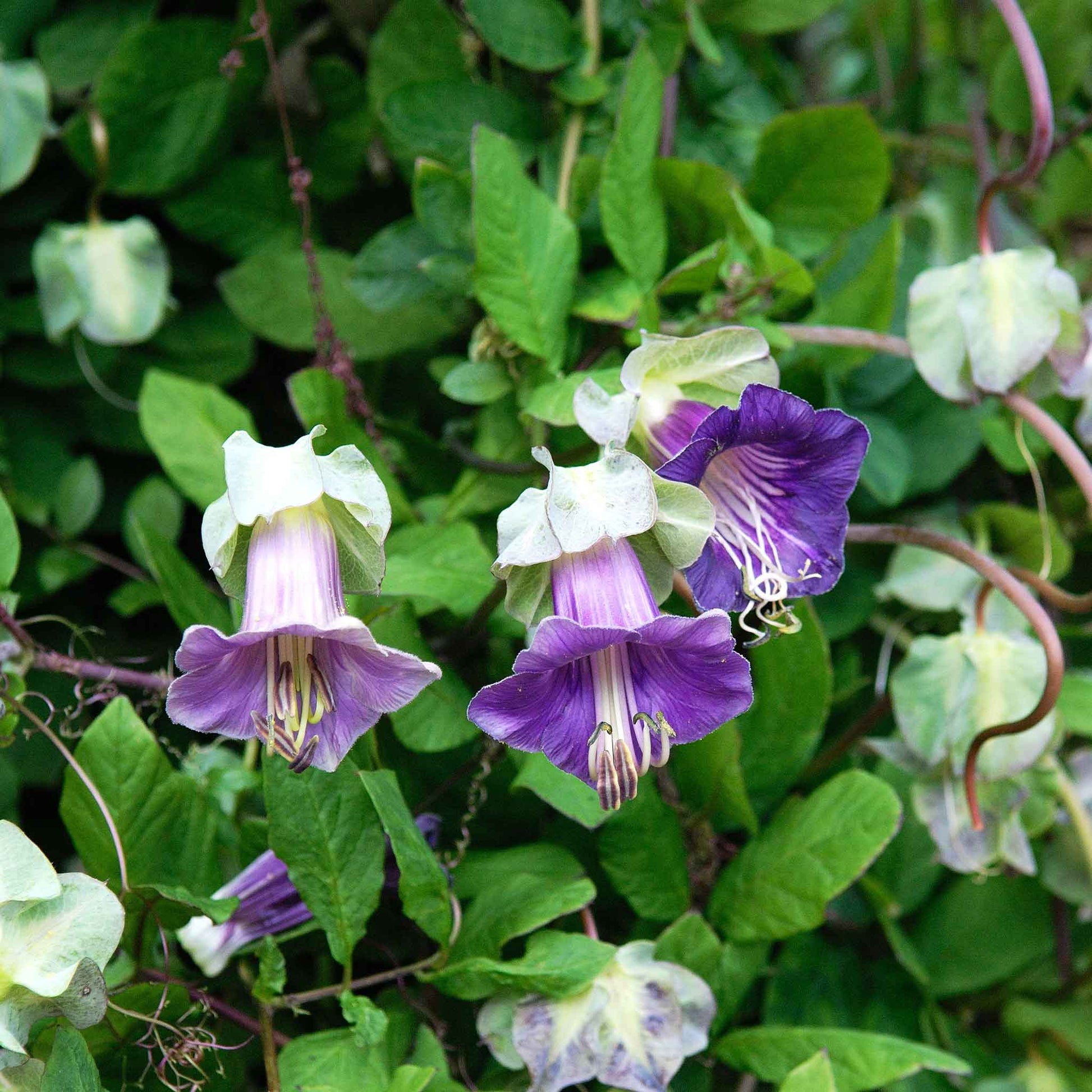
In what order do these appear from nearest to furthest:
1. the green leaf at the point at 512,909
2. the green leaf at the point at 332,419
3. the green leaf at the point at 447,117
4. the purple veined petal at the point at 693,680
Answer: the purple veined petal at the point at 693,680 < the green leaf at the point at 512,909 < the green leaf at the point at 332,419 < the green leaf at the point at 447,117

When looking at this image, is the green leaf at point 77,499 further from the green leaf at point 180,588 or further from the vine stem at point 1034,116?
the vine stem at point 1034,116

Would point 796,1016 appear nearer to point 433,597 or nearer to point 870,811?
point 870,811

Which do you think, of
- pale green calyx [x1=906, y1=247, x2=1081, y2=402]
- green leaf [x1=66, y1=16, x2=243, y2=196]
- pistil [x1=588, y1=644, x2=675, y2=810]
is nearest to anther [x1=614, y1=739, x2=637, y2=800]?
pistil [x1=588, y1=644, x2=675, y2=810]

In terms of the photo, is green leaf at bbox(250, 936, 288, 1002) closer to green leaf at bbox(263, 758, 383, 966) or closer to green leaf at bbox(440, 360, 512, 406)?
green leaf at bbox(263, 758, 383, 966)

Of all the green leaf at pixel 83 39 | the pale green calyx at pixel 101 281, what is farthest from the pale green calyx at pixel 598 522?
the green leaf at pixel 83 39

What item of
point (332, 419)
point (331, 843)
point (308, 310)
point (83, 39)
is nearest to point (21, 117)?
point (83, 39)
